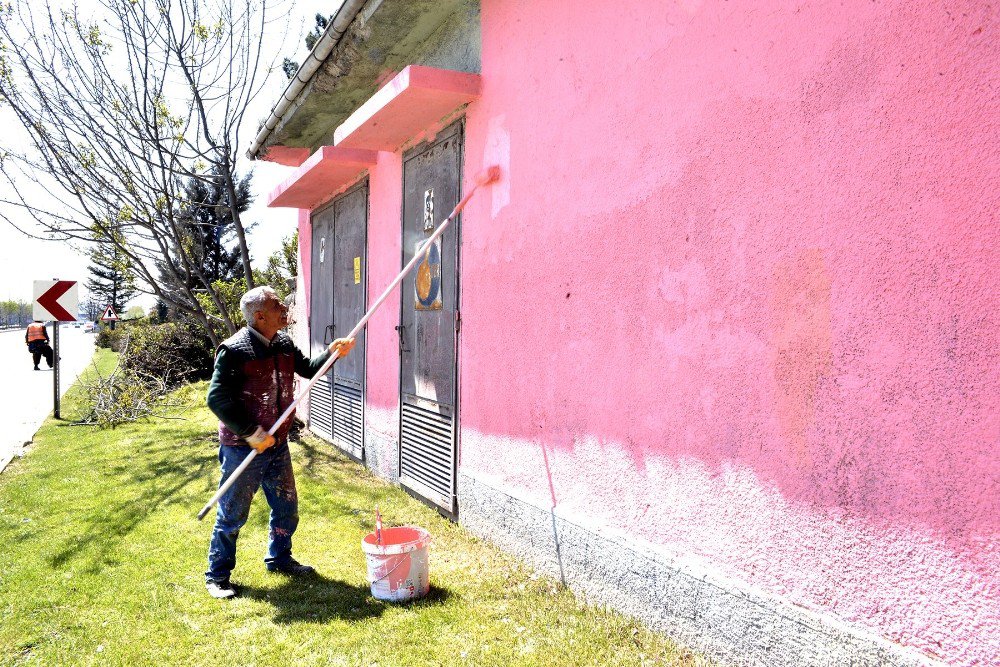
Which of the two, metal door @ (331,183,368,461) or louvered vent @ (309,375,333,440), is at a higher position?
metal door @ (331,183,368,461)

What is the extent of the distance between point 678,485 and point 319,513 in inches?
143

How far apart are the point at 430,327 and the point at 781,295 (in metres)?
3.69

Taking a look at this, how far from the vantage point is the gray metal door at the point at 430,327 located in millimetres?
5637

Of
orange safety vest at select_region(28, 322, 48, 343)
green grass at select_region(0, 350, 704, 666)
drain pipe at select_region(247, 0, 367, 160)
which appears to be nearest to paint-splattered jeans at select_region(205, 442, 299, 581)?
green grass at select_region(0, 350, 704, 666)

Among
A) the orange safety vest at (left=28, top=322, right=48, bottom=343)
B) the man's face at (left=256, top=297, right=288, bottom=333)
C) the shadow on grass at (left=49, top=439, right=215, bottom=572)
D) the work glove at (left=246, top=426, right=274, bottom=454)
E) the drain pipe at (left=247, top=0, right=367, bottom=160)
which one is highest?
the drain pipe at (left=247, top=0, right=367, bottom=160)

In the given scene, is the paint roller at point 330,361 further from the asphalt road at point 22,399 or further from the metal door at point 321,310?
the asphalt road at point 22,399

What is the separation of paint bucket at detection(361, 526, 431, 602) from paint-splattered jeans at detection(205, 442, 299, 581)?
0.80 meters

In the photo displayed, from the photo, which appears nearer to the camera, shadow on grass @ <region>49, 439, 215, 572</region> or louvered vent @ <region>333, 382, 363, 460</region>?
shadow on grass @ <region>49, 439, 215, 572</region>

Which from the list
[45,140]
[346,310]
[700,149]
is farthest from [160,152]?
[700,149]

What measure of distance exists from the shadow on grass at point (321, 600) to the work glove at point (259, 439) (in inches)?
34.2

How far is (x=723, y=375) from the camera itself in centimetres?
303

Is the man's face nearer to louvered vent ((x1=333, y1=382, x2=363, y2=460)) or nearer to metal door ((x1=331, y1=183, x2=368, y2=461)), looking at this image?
metal door ((x1=331, y1=183, x2=368, y2=461))

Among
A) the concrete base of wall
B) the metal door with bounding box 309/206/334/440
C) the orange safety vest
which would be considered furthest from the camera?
the orange safety vest

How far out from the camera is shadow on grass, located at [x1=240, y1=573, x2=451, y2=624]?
391 centimetres
